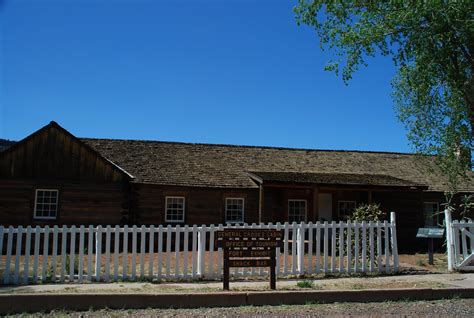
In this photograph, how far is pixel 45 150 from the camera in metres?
18.6

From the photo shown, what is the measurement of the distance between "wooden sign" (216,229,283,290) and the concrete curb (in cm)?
81

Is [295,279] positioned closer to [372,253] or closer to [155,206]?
[372,253]

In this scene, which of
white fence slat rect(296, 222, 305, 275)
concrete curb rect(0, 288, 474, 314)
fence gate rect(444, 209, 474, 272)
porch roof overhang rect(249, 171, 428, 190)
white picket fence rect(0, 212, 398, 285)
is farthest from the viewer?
porch roof overhang rect(249, 171, 428, 190)

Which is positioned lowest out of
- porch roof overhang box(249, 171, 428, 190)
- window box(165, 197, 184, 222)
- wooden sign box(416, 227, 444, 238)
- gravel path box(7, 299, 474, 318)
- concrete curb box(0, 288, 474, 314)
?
gravel path box(7, 299, 474, 318)

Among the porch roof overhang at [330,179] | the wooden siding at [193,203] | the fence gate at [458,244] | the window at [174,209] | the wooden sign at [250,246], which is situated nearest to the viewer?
the wooden sign at [250,246]

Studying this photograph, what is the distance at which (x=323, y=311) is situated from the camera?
25.0 ft

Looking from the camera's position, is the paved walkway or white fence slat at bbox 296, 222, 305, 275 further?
white fence slat at bbox 296, 222, 305, 275

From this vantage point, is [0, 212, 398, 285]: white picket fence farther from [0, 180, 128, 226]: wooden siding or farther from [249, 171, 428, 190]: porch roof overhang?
[249, 171, 428, 190]: porch roof overhang

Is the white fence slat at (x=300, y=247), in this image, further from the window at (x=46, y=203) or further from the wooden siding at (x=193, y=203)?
the window at (x=46, y=203)

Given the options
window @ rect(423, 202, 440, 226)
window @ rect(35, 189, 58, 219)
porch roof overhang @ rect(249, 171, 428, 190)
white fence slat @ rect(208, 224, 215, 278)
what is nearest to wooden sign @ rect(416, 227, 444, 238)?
white fence slat @ rect(208, 224, 215, 278)

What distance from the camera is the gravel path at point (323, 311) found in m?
7.36

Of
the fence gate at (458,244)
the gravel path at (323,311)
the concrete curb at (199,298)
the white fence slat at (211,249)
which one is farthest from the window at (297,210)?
the gravel path at (323,311)

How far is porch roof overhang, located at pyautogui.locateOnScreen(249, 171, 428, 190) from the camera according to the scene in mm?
19250

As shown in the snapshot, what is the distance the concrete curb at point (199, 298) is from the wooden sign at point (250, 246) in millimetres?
813
